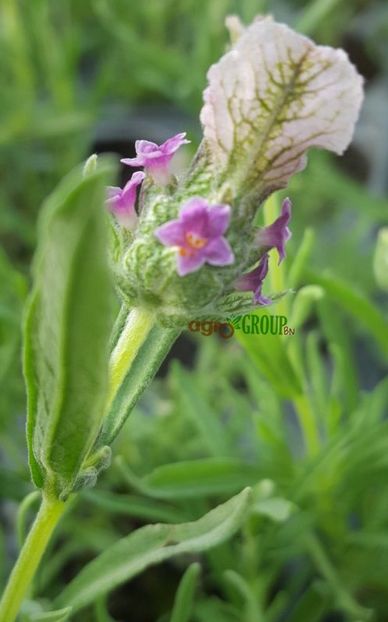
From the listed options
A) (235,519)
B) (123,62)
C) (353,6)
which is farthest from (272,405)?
(353,6)

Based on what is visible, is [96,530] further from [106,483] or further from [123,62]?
[123,62]

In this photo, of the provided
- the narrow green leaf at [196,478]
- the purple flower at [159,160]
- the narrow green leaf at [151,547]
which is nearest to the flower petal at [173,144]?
the purple flower at [159,160]

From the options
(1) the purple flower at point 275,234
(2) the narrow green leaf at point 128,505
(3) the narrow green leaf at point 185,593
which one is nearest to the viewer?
(1) the purple flower at point 275,234

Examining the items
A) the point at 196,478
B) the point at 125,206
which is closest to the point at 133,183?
the point at 125,206

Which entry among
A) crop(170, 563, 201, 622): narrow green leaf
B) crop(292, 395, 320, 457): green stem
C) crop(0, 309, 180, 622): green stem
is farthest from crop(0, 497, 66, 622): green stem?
crop(292, 395, 320, 457): green stem

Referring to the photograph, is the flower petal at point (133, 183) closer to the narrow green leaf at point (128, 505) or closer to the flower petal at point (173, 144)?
the flower petal at point (173, 144)
